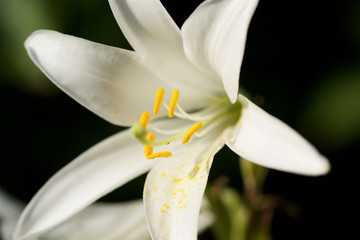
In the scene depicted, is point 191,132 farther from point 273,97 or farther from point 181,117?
point 273,97

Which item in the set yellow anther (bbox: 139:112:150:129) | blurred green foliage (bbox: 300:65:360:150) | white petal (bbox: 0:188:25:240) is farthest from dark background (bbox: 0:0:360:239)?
yellow anther (bbox: 139:112:150:129)

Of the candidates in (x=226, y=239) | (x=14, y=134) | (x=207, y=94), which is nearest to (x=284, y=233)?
(x=226, y=239)

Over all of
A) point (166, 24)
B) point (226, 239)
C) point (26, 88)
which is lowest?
point (226, 239)

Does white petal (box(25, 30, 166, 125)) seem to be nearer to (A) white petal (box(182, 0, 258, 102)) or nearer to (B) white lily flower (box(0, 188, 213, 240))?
(A) white petal (box(182, 0, 258, 102))

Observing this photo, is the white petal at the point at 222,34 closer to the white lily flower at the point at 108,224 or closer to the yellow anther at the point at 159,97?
the yellow anther at the point at 159,97

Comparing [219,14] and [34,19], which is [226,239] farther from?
[34,19]

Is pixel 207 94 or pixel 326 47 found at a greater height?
pixel 207 94
